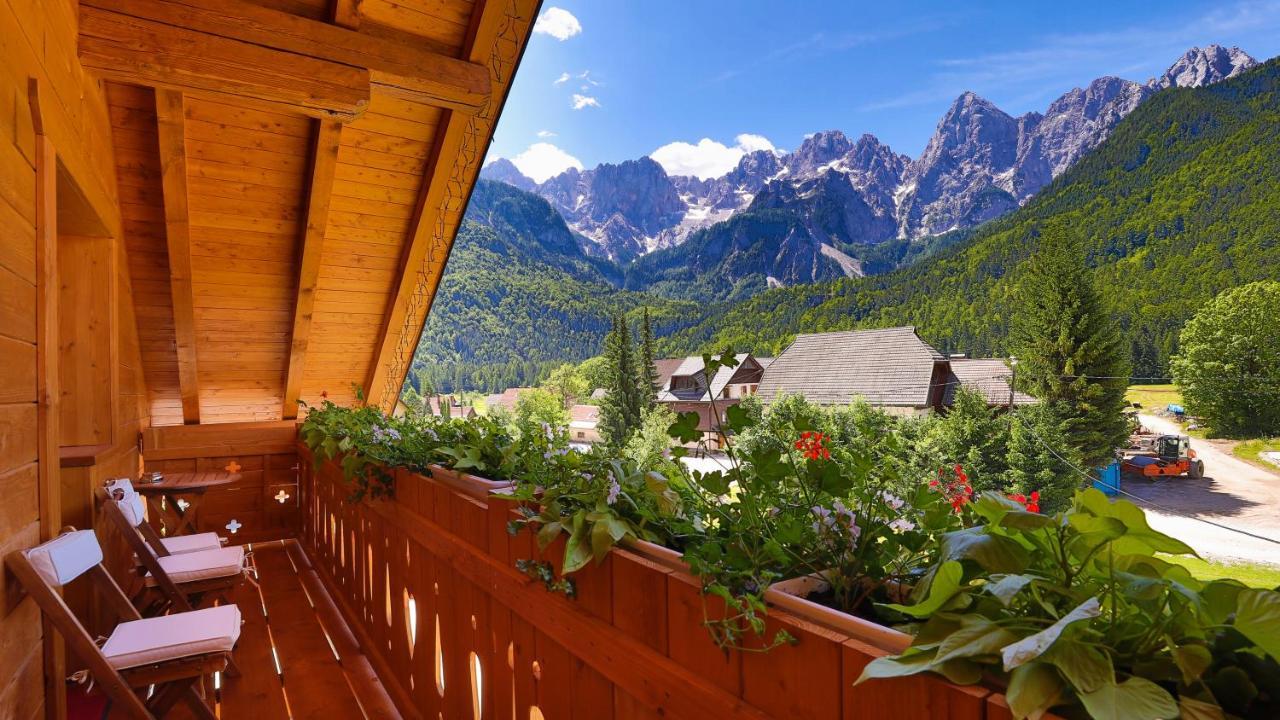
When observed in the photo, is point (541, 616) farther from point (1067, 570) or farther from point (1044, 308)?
point (1044, 308)

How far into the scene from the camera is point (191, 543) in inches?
108

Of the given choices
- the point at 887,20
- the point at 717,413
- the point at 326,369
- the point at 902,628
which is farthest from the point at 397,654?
the point at 887,20

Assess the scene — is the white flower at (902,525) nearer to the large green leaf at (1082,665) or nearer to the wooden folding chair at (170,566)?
the large green leaf at (1082,665)

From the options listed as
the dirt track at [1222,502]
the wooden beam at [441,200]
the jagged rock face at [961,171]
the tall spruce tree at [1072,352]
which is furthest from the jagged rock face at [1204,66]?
the wooden beam at [441,200]

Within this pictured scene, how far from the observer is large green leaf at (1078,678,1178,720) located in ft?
1.29

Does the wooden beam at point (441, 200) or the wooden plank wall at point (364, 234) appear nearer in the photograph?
the wooden beam at point (441, 200)

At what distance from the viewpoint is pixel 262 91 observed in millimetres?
2508

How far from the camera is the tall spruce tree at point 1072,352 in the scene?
1888 centimetres

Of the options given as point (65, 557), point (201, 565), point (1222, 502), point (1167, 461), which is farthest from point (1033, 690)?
point (1222, 502)

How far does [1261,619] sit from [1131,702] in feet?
0.31

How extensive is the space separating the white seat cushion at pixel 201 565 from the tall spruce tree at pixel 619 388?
17667 mm

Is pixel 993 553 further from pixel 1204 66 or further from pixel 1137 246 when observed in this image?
pixel 1204 66

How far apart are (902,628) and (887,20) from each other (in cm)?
5121

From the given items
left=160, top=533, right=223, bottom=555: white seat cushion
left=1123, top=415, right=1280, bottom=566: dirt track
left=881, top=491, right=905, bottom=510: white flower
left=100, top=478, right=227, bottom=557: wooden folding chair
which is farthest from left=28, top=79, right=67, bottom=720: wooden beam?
left=1123, top=415, right=1280, bottom=566: dirt track
